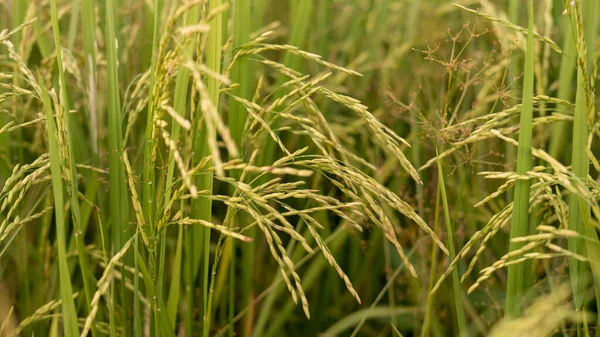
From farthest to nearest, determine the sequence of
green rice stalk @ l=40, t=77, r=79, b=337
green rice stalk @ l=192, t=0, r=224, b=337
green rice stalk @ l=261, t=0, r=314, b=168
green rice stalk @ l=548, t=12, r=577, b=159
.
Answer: green rice stalk @ l=261, t=0, r=314, b=168, green rice stalk @ l=548, t=12, r=577, b=159, green rice stalk @ l=192, t=0, r=224, b=337, green rice stalk @ l=40, t=77, r=79, b=337

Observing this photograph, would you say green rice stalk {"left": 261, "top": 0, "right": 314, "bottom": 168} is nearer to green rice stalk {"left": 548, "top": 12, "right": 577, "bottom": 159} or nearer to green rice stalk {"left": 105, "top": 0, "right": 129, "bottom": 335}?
green rice stalk {"left": 105, "top": 0, "right": 129, "bottom": 335}

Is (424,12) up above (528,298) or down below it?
above

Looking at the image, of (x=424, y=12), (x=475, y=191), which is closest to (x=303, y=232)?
(x=475, y=191)

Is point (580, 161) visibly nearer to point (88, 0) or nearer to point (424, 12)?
point (88, 0)

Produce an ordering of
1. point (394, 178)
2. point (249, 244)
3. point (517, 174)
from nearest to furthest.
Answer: point (517, 174) → point (249, 244) → point (394, 178)

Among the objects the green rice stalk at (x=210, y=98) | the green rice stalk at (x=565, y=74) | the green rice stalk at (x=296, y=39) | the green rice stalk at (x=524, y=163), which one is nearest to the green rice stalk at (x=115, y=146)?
the green rice stalk at (x=210, y=98)

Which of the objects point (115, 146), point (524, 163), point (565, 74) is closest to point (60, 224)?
point (115, 146)

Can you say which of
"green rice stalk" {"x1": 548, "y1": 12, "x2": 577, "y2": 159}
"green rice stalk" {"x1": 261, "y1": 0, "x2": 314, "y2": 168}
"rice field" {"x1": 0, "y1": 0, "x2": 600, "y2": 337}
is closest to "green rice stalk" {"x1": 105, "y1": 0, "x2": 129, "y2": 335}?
"rice field" {"x1": 0, "y1": 0, "x2": 600, "y2": 337}

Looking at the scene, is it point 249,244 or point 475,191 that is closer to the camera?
point 249,244

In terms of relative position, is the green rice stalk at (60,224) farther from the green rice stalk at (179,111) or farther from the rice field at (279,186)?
the green rice stalk at (179,111)
